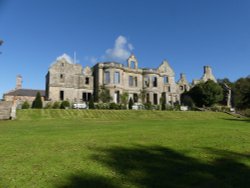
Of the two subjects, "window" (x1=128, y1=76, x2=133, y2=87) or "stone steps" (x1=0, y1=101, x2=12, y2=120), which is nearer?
"stone steps" (x1=0, y1=101, x2=12, y2=120)

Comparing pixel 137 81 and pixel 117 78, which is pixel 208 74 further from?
pixel 117 78

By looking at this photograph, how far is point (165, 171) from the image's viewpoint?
5.45m

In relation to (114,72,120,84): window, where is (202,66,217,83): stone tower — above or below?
above

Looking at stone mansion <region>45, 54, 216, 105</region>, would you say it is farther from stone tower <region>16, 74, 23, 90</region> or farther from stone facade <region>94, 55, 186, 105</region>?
stone tower <region>16, 74, 23, 90</region>

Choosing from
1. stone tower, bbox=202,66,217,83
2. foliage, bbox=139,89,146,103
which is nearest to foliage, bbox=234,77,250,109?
stone tower, bbox=202,66,217,83

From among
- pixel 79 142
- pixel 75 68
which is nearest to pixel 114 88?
pixel 75 68

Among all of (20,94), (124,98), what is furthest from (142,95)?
(20,94)

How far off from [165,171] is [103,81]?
39.4m

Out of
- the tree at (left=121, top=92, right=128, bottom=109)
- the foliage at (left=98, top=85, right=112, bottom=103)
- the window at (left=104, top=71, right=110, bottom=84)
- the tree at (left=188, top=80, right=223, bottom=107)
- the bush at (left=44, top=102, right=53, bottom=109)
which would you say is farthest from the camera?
the tree at (left=188, top=80, right=223, bottom=107)

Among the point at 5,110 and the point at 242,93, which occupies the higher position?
the point at 242,93

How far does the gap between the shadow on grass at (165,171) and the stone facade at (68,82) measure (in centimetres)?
3712

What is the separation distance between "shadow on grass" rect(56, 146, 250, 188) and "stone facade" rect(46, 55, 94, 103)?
3712 cm

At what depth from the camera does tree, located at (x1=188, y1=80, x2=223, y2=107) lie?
50094 mm

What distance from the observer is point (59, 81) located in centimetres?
4294
